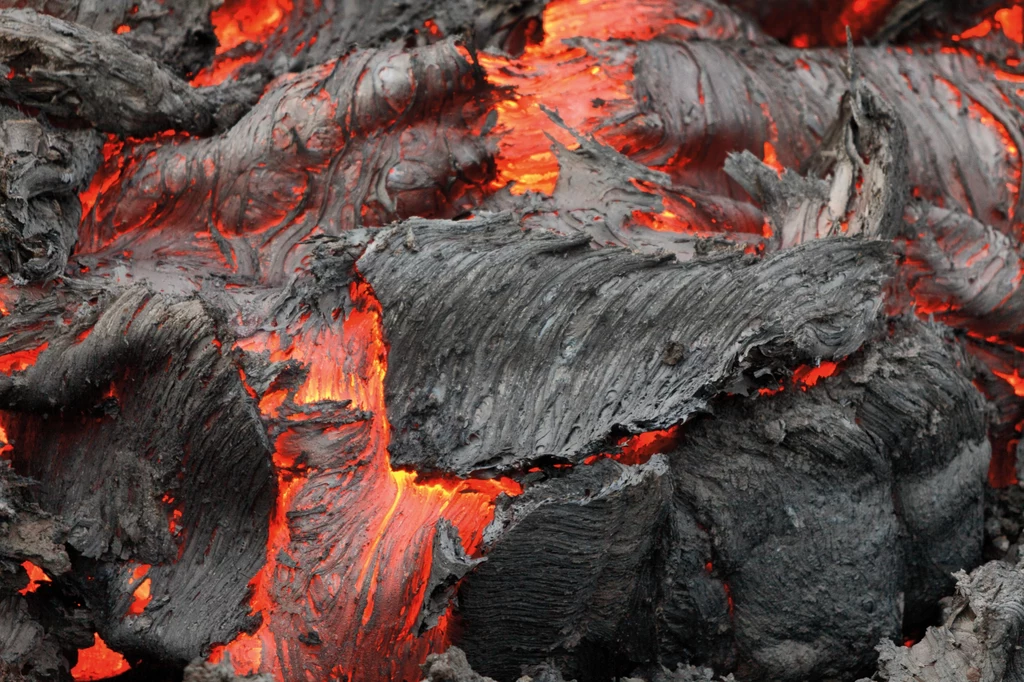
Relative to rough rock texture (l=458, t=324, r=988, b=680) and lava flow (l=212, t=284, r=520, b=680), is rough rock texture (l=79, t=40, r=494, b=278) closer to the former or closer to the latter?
lava flow (l=212, t=284, r=520, b=680)

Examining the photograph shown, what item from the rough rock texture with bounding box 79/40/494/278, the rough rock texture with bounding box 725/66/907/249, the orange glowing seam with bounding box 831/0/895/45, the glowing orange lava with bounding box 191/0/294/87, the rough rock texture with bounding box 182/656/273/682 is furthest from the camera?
the orange glowing seam with bounding box 831/0/895/45

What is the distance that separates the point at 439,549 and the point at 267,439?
65cm

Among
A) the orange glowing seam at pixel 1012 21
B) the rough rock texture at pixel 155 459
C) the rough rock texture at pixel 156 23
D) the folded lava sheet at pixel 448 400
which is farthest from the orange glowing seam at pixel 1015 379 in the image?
the rough rock texture at pixel 156 23

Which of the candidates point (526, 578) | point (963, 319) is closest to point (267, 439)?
point (526, 578)

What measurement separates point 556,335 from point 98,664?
70.8 inches

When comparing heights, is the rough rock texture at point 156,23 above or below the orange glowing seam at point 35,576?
above

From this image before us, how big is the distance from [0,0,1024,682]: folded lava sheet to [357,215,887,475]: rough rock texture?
0.03 feet

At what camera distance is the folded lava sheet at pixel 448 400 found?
2828mm

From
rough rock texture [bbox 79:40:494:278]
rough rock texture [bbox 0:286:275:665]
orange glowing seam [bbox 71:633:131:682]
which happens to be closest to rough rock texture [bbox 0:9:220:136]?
rough rock texture [bbox 79:40:494:278]

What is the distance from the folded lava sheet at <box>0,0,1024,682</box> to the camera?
2.83m

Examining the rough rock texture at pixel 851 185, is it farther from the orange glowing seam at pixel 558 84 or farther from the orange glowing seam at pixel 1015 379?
the orange glowing seam at pixel 1015 379

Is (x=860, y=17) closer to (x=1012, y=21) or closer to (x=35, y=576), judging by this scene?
(x=1012, y=21)

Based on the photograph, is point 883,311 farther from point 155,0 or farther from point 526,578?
point 155,0

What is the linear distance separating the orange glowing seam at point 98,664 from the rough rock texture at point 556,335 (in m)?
1.17
